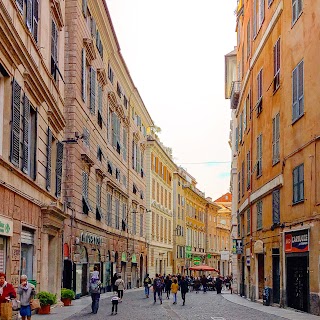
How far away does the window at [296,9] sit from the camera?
2439 cm

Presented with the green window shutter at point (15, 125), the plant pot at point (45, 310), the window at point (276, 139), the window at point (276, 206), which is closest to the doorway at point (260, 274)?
the window at point (276, 206)

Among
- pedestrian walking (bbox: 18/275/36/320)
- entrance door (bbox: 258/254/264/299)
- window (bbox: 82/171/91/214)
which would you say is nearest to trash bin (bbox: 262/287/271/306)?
entrance door (bbox: 258/254/264/299)

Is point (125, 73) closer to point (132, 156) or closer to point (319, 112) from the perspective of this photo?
point (132, 156)

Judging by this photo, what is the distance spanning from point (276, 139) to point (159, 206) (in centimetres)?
4240

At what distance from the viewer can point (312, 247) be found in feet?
73.4

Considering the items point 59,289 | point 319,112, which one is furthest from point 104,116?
point 319,112

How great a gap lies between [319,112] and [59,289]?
12073 millimetres

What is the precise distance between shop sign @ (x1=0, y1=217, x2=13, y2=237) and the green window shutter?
154 centimetres

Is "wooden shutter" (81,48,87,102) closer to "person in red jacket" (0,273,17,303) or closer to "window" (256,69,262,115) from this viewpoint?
"window" (256,69,262,115)

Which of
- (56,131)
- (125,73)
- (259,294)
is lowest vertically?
(259,294)

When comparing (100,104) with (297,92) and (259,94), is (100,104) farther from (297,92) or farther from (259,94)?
→ (297,92)

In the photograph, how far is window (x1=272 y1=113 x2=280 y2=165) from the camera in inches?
1093

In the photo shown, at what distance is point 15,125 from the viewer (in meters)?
17.6

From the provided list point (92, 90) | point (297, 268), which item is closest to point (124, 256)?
point (92, 90)
